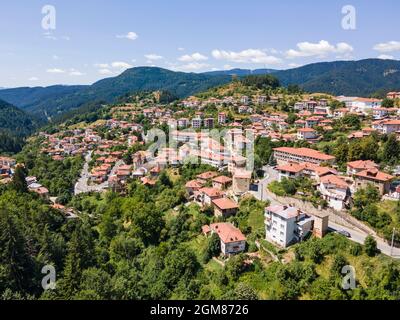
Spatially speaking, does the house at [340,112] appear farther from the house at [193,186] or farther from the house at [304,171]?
the house at [193,186]

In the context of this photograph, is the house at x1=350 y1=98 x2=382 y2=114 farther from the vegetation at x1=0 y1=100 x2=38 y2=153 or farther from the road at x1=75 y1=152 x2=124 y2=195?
the vegetation at x1=0 y1=100 x2=38 y2=153

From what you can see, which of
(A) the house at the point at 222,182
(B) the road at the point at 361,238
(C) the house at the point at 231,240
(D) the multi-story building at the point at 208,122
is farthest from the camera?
(D) the multi-story building at the point at 208,122

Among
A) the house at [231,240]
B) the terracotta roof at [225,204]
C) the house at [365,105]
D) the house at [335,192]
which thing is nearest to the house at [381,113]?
the house at [365,105]

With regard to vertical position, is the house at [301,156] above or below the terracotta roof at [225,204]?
above

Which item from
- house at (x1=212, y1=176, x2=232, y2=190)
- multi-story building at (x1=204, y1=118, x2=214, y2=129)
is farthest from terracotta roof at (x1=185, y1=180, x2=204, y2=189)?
multi-story building at (x1=204, y1=118, x2=214, y2=129)
